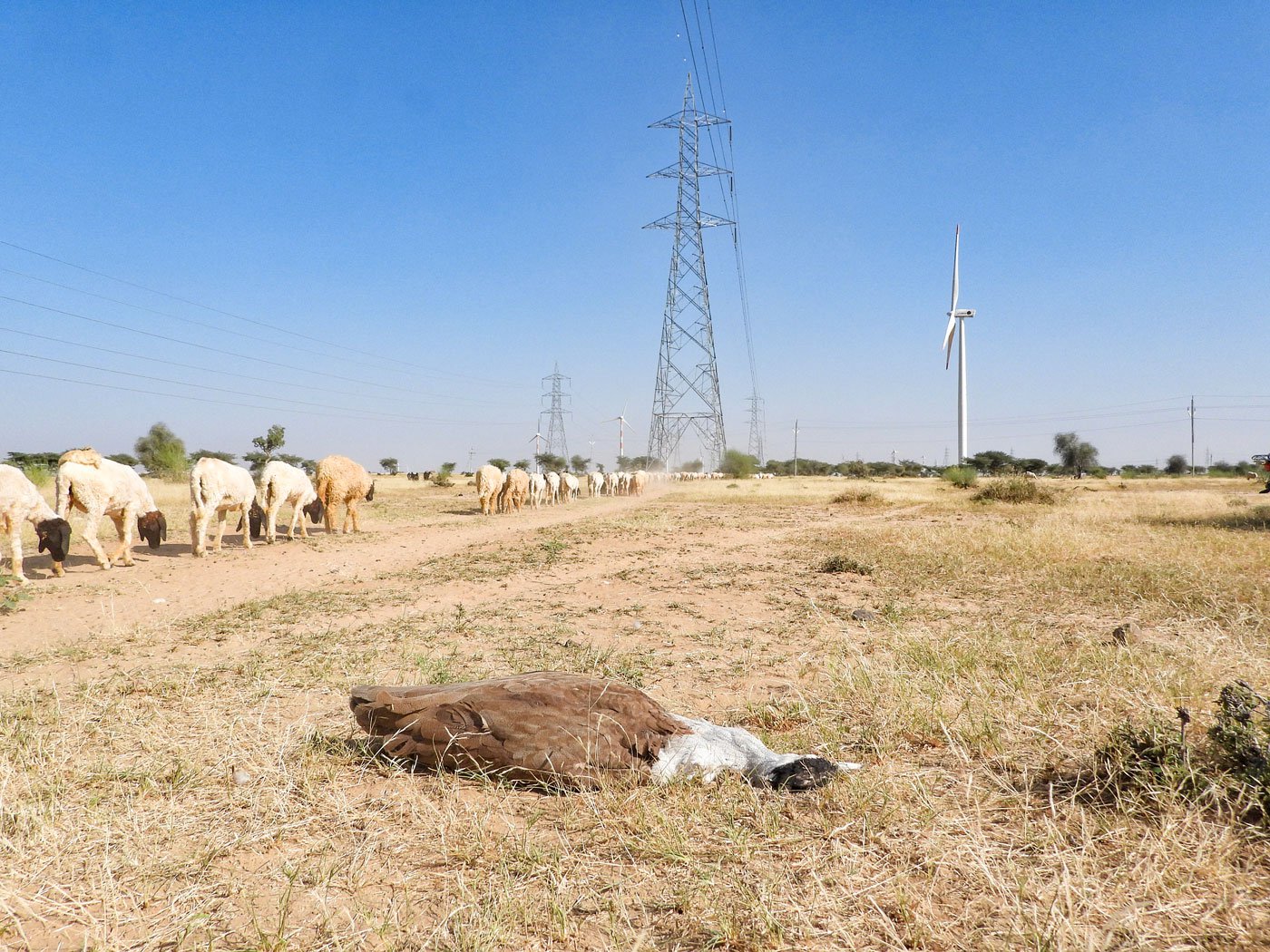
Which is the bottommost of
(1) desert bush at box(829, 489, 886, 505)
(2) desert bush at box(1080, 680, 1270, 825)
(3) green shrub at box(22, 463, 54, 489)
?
(2) desert bush at box(1080, 680, 1270, 825)

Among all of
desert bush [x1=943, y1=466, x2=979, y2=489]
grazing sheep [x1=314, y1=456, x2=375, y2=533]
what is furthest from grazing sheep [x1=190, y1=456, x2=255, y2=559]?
desert bush [x1=943, y1=466, x2=979, y2=489]

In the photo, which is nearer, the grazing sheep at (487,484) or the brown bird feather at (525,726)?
the brown bird feather at (525,726)

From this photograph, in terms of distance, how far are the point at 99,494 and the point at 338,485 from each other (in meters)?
6.52

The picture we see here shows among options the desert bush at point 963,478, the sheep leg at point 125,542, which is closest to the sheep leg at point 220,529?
the sheep leg at point 125,542

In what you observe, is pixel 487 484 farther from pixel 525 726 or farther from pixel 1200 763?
pixel 1200 763

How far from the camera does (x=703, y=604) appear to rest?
27.3 feet

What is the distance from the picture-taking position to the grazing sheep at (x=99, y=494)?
36.2 ft

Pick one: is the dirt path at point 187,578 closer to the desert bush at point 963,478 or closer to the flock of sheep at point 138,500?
the flock of sheep at point 138,500

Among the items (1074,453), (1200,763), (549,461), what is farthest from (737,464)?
(1200,763)

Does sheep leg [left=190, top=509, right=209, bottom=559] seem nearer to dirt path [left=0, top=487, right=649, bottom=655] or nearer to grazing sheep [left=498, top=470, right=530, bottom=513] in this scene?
dirt path [left=0, top=487, right=649, bottom=655]

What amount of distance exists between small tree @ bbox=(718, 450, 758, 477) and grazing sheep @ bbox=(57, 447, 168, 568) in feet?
221

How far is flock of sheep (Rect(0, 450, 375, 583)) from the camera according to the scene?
33.4 feet

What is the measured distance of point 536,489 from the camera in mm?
31469

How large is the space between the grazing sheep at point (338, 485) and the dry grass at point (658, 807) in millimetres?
10625
